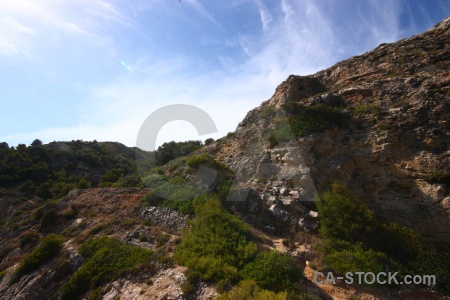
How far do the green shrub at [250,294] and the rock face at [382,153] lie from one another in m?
5.98

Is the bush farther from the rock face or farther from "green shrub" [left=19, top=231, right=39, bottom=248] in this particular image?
"green shrub" [left=19, top=231, right=39, bottom=248]

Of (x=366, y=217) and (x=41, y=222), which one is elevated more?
(x=366, y=217)

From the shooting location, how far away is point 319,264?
1041 cm

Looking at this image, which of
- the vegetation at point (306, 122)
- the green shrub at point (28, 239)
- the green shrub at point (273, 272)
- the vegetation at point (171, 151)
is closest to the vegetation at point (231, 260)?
the green shrub at point (273, 272)

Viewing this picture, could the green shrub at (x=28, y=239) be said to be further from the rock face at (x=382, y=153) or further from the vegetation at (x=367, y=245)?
the vegetation at (x=367, y=245)

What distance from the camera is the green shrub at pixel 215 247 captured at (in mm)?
9352

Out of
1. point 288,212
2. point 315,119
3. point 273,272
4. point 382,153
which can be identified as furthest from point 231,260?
point 315,119

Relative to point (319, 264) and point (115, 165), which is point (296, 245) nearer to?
point (319, 264)

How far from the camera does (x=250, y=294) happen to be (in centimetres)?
773

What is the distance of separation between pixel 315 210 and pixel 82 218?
1514cm

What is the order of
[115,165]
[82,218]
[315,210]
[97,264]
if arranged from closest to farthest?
[97,264] → [315,210] → [82,218] → [115,165]

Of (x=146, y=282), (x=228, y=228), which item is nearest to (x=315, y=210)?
(x=228, y=228)

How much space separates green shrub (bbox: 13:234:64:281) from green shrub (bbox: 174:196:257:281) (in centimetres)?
741

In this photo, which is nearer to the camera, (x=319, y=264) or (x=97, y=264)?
(x=319, y=264)
